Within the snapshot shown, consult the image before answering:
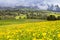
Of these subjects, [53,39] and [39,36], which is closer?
[53,39]

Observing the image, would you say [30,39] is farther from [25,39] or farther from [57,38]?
[57,38]

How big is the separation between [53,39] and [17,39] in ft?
5.01

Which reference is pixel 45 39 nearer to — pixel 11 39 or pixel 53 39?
pixel 53 39

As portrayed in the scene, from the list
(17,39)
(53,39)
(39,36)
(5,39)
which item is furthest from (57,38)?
Result: (5,39)

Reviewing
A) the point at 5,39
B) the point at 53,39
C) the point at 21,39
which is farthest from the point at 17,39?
the point at 53,39

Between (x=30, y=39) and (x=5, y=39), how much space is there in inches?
53.2

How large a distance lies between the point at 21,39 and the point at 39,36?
35.3 inches

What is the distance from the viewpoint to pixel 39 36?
9484 millimetres

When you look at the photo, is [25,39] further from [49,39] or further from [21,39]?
[49,39]

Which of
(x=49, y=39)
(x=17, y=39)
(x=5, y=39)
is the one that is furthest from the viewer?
(x=5, y=39)

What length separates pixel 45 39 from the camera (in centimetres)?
849

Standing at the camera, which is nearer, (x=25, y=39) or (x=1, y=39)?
(x=25, y=39)

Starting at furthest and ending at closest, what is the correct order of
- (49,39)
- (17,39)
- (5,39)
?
(5,39), (17,39), (49,39)

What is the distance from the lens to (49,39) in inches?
332
